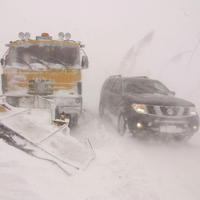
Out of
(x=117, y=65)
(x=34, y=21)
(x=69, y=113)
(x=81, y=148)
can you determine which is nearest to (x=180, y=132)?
(x=81, y=148)

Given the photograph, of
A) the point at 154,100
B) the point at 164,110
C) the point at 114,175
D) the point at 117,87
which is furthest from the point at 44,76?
the point at 114,175

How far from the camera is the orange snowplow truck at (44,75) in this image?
A: 659cm

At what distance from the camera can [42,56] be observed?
6746mm

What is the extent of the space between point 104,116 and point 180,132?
12.3 feet

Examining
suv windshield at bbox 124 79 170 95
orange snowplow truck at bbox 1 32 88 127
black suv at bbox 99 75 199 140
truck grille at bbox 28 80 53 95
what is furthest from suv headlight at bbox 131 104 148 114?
truck grille at bbox 28 80 53 95

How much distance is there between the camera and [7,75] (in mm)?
6754

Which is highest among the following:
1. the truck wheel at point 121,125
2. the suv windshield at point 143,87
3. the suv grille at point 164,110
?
the suv windshield at point 143,87

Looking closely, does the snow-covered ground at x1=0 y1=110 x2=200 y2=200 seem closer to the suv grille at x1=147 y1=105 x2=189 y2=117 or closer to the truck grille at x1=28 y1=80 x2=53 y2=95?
the suv grille at x1=147 y1=105 x2=189 y2=117

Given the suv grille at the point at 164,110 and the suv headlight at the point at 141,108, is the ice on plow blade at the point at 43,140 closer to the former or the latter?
the suv headlight at the point at 141,108

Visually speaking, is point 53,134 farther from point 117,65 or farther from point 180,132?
point 117,65

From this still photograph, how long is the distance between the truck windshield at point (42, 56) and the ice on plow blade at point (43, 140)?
201cm

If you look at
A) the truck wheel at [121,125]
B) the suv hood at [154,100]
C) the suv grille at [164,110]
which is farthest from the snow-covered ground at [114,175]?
the suv hood at [154,100]

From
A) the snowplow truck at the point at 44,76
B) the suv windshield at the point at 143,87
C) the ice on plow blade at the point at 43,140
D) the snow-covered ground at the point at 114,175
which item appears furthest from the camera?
the suv windshield at the point at 143,87

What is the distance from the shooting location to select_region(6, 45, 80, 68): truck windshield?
671 cm
